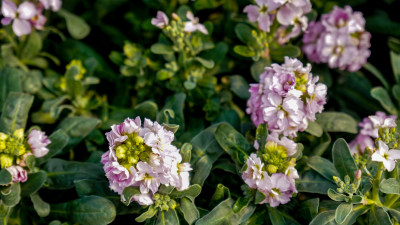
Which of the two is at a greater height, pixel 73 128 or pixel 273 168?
pixel 273 168

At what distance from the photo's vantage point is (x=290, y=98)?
2211 millimetres

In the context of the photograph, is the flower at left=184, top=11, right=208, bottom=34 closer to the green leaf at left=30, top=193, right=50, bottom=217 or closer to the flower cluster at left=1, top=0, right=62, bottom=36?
the flower cluster at left=1, top=0, right=62, bottom=36

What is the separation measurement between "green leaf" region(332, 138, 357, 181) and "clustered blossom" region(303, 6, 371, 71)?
0.82m

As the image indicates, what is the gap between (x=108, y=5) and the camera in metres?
3.42

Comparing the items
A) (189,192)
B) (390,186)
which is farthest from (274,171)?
(390,186)

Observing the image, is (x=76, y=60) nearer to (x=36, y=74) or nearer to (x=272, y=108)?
(x=36, y=74)

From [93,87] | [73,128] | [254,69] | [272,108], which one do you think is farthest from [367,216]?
[93,87]

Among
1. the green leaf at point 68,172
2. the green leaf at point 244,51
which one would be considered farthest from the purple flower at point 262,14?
the green leaf at point 68,172

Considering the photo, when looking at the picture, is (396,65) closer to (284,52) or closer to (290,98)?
(284,52)

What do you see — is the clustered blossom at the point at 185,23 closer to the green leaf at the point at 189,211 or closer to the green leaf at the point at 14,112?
the green leaf at the point at 14,112

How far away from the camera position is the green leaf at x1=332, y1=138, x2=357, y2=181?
91.0 inches

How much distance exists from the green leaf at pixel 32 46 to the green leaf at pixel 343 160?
2.04 m

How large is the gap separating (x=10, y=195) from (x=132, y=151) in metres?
0.74

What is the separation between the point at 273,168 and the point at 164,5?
4.91ft
